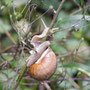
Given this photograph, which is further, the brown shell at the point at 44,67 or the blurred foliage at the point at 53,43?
the blurred foliage at the point at 53,43

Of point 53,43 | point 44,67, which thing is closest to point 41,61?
point 44,67

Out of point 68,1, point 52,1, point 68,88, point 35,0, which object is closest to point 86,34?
point 68,1

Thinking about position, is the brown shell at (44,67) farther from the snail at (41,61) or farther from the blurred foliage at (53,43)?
the blurred foliage at (53,43)

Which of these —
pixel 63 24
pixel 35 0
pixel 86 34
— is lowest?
pixel 86 34

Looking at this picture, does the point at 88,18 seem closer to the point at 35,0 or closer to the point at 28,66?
the point at 35,0

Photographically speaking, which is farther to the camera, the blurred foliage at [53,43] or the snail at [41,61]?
the blurred foliage at [53,43]

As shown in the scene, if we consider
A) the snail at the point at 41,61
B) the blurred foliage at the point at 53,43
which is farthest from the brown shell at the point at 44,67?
the blurred foliage at the point at 53,43

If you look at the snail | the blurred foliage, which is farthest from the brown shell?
the blurred foliage

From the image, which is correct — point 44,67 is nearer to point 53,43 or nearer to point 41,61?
point 41,61
